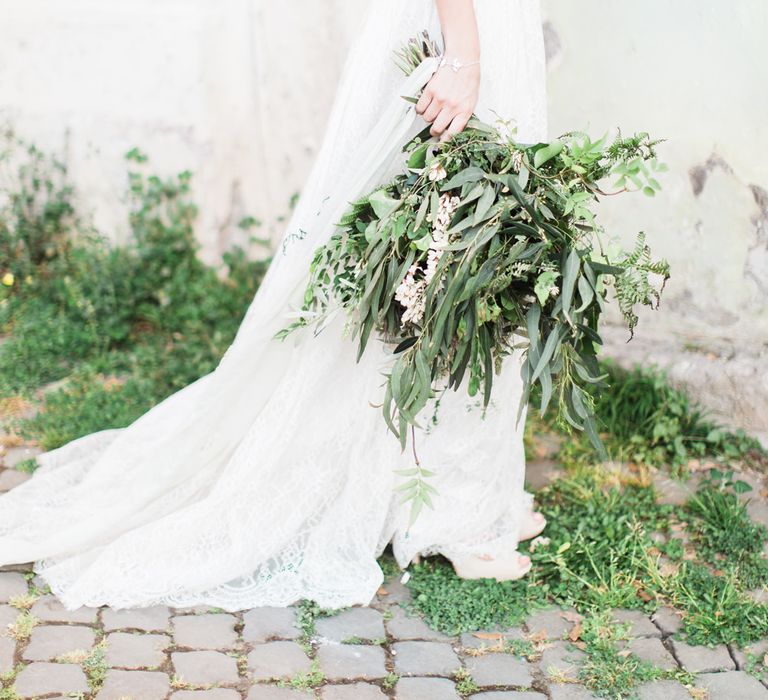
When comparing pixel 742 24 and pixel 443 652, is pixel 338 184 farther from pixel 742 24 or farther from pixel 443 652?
pixel 742 24

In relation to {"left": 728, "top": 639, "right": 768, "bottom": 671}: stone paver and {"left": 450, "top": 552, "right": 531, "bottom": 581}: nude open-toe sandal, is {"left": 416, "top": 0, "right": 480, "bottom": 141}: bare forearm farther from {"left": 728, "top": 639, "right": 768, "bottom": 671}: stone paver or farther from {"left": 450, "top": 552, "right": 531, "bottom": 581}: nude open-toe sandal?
{"left": 728, "top": 639, "right": 768, "bottom": 671}: stone paver

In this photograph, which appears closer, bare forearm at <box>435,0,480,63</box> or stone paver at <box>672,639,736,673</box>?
bare forearm at <box>435,0,480,63</box>

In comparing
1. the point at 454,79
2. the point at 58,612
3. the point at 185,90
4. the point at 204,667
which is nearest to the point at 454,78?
the point at 454,79

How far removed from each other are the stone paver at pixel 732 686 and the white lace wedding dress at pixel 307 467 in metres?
0.66

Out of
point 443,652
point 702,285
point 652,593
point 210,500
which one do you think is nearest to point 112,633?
point 210,500

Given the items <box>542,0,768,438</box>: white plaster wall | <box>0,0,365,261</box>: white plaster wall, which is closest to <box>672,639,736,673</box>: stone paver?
<box>542,0,768,438</box>: white plaster wall

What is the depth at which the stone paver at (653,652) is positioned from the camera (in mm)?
2653

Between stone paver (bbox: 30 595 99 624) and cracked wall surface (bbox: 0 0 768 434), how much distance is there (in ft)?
6.56

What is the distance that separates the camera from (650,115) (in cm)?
361

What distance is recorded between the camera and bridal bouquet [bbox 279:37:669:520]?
2.29m

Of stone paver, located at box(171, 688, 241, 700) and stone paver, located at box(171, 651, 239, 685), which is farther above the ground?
stone paver, located at box(171, 651, 239, 685)

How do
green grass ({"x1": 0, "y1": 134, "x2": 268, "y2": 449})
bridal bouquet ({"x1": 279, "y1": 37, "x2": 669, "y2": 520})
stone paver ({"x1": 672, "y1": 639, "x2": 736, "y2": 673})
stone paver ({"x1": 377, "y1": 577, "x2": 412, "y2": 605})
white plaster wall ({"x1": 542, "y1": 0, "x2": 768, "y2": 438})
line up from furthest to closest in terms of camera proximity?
1. green grass ({"x1": 0, "y1": 134, "x2": 268, "y2": 449})
2. white plaster wall ({"x1": 542, "y1": 0, "x2": 768, "y2": 438})
3. stone paver ({"x1": 377, "y1": 577, "x2": 412, "y2": 605})
4. stone paver ({"x1": 672, "y1": 639, "x2": 736, "y2": 673})
5. bridal bouquet ({"x1": 279, "y1": 37, "x2": 669, "y2": 520})

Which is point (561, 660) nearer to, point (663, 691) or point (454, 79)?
point (663, 691)

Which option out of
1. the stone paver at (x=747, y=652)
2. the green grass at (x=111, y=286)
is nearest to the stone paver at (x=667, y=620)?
the stone paver at (x=747, y=652)
